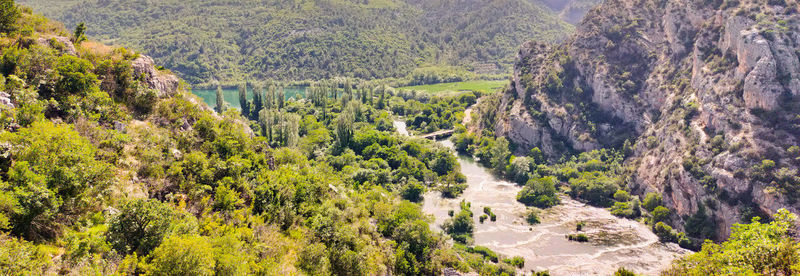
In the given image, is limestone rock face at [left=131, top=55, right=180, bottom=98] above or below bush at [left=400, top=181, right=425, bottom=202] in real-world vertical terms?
above

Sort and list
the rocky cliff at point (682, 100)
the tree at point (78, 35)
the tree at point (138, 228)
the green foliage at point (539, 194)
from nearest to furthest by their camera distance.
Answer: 1. the tree at point (138, 228)
2. the tree at point (78, 35)
3. the rocky cliff at point (682, 100)
4. the green foliage at point (539, 194)

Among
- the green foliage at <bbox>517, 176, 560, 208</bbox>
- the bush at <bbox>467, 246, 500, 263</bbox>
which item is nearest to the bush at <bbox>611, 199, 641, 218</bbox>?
the green foliage at <bbox>517, 176, 560, 208</bbox>

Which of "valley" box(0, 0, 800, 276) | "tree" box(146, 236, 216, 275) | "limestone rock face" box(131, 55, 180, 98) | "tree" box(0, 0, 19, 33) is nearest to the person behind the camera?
"tree" box(146, 236, 216, 275)

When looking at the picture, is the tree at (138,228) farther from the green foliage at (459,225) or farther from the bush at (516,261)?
the green foliage at (459,225)

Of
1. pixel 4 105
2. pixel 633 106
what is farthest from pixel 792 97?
pixel 4 105

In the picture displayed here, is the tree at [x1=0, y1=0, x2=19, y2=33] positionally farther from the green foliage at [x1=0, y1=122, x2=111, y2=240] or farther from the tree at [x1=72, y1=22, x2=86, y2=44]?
the green foliage at [x1=0, y1=122, x2=111, y2=240]

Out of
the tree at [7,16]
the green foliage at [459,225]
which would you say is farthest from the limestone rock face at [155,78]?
the green foliage at [459,225]

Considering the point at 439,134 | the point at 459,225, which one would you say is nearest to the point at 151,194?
the point at 459,225

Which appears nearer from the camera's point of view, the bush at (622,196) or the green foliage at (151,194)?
the green foliage at (151,194)
